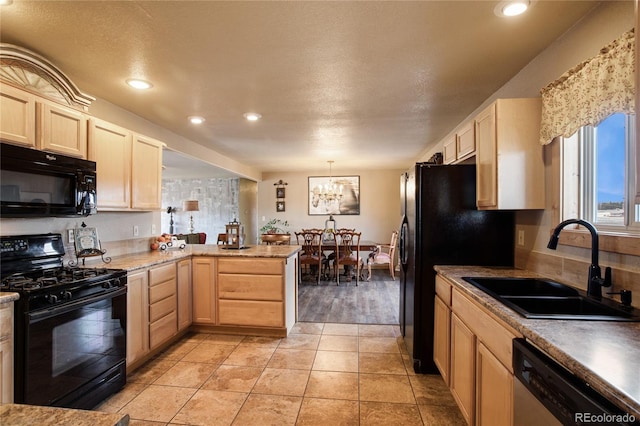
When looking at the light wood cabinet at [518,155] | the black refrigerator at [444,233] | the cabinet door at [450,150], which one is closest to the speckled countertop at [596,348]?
the light wood cabinet at [518,155]

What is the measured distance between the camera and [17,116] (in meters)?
1.79

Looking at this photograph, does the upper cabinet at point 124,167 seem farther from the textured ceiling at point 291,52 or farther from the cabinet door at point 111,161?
the textured ceiling at point 291,52

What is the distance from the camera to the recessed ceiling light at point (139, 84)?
2.32 metres

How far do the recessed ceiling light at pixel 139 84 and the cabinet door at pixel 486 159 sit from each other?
8.32ft

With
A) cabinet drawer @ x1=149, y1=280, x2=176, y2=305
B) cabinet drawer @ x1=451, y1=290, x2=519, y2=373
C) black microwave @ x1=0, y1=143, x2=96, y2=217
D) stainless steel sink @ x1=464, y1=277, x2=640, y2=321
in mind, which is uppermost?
black microwave @ x1=0, y1=143, x2=96, y2=217

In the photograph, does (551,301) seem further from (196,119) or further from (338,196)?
(338,196)

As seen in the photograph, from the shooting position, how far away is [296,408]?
1979 millimetres

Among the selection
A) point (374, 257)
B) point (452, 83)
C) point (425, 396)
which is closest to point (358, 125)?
point (452, 83)

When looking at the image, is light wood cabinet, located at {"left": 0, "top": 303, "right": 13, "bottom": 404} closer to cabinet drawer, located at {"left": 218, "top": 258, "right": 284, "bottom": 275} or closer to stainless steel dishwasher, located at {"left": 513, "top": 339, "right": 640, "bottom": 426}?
cabinet drawer, located at {"left": 218, "top": 258, "right": 284, "bottom": 275}

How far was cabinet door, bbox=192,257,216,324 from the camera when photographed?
317 centimetres

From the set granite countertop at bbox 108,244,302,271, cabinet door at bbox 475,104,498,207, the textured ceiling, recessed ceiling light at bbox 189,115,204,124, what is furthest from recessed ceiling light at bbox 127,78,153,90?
cabinet door at bbox 475,104,498,207

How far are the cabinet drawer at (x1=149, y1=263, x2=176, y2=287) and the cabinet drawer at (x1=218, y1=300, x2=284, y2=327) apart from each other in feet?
1.99

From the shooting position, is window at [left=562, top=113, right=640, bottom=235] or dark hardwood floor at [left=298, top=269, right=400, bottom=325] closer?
window at [left=562, top=113, right=640, bottom=235]

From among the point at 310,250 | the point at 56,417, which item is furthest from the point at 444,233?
the point at 310,250
